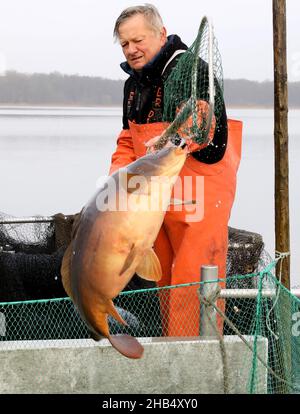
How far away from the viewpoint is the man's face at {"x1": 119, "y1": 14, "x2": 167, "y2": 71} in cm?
373

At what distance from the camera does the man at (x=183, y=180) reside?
4.55m

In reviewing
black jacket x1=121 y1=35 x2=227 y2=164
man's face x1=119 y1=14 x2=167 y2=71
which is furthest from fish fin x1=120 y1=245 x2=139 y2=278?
black jacket x1=121 y1=35 x2=227 y2=164

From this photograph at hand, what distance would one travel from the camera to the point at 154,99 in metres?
4.67

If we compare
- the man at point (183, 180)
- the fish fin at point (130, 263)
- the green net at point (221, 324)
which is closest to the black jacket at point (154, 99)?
the man at point (183, 180)

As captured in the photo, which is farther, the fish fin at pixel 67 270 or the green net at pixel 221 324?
the green net at pixel 221 324

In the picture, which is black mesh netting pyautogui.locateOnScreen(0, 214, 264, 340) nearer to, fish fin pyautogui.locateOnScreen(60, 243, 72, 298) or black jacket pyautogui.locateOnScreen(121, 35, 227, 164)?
black jacket pyautogui.locateOnScreen(121, 35, 227, 164)

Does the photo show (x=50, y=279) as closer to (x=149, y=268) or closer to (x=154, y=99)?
(x=154, y=99)

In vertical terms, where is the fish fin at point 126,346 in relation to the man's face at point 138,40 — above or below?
below

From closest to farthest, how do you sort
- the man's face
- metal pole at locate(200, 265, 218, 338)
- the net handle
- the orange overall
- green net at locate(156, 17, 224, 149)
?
the net handle → green net at locate(156, 17, 224, 149) → the man's face → the orange overall → metal pole at locate(200, 265, 218, 338)

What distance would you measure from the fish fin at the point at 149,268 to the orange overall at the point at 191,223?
7.76ft

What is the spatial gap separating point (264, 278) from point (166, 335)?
0.87 meters

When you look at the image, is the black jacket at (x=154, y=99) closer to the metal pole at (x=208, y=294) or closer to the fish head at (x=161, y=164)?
the metal pole at (x=208, y=294)

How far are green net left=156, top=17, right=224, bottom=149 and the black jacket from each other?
0.61 meters

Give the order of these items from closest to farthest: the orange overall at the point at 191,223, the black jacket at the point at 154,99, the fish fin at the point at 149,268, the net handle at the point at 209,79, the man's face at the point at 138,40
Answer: the fish fin at the point at 149,268 < the net handle at the point at 209,79 < the man's face at the point at 138,40 < the black jacket at the point at 154,99 < the orange overall at the point at 191,223
